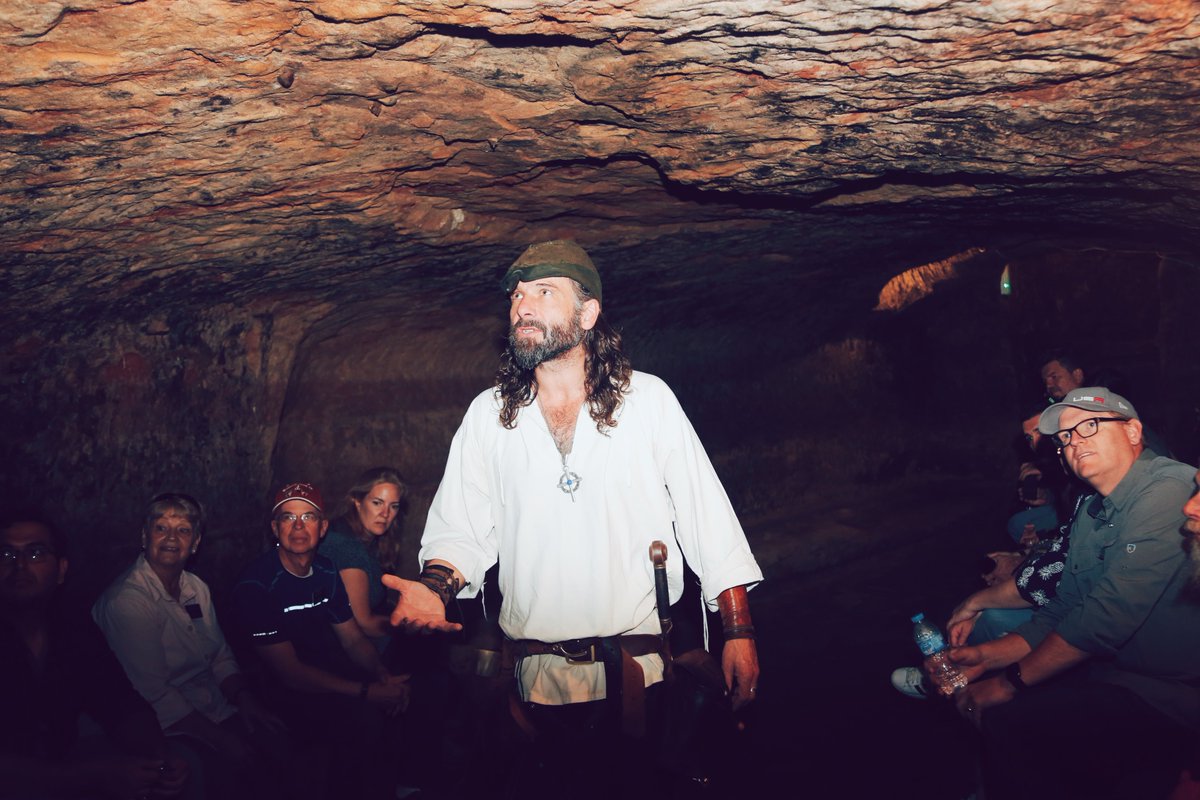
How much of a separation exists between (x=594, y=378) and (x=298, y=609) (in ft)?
6.30

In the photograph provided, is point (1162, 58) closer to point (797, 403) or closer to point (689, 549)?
point (689, 549)

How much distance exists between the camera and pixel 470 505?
3.10m

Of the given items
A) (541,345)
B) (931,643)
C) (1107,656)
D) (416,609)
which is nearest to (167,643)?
(416,609)

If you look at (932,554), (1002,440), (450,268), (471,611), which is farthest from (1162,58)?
(1002,440)

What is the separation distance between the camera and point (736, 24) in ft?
8.07

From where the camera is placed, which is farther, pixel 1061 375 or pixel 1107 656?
pixel 1061 375

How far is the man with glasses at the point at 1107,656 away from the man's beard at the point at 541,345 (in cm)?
189

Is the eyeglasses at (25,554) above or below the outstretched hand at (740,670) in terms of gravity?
above

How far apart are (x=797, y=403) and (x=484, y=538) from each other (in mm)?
7334

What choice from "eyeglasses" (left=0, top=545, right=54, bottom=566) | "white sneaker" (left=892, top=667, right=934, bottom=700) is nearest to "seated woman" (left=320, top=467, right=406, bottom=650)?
"eyeglasses" (left=0, top=545, right=54, bottom=566)

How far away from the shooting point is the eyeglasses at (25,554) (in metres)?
3.15

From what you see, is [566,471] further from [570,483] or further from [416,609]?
[416,609]

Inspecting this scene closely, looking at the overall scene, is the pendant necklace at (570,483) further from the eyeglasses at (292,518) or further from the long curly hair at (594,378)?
the eyeglasses at (292,518)

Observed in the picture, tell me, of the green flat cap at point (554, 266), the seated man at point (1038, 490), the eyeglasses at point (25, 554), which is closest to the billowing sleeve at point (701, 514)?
the green flat cap at point (554, 266)
